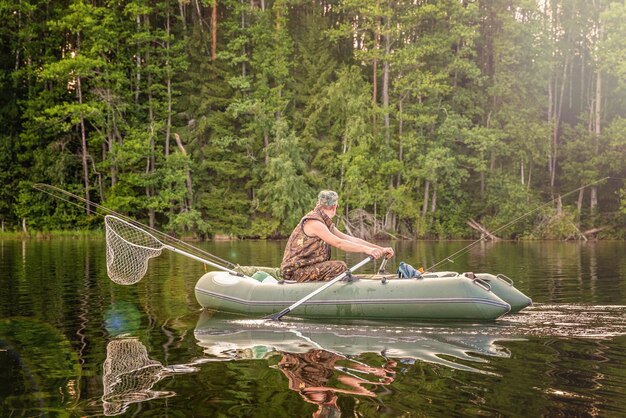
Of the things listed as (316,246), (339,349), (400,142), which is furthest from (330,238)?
(400,142)

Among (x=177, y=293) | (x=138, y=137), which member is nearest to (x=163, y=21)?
(x=138, y=137)


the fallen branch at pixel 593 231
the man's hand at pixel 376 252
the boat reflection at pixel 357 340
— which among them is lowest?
the boat reflection at pixel 357 340

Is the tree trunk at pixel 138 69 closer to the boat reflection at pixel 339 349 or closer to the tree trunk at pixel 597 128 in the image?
the tree trunk at pixel 597 128

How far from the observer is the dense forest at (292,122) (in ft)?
100

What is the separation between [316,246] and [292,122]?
2389 centimetres

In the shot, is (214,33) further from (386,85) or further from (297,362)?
(297,362)

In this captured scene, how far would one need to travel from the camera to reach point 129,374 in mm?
6168

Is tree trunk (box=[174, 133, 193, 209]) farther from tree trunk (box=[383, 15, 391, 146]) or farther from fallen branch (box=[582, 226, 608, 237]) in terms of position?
fallen branch (box=[582, 226, 608, 237])

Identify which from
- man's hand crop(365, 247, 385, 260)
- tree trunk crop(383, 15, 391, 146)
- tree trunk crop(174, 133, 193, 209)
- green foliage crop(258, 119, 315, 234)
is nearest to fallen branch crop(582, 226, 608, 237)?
tree trunk crop(383, 15, 391, 146)

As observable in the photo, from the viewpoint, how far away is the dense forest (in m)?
30.6

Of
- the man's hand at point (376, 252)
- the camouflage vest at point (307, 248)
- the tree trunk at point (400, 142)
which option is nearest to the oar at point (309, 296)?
the man's hand at point (376, 252)

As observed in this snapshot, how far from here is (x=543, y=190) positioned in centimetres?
3359

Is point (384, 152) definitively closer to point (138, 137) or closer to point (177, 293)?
point (138, 137)

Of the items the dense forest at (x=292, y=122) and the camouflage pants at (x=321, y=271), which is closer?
the camouflage pants at (x=321, y=271)
